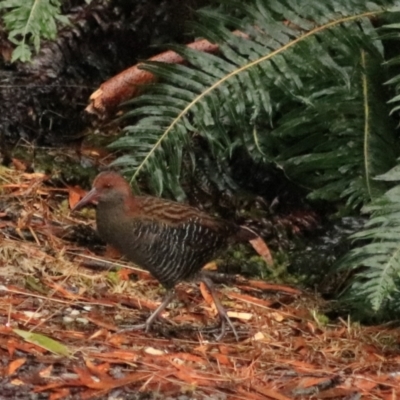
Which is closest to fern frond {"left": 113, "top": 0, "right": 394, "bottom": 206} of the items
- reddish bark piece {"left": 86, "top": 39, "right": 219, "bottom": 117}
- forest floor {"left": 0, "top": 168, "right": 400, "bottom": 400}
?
reddish bark piece {"left": 86, "top": 39, "right": 219, "bottom": 117}

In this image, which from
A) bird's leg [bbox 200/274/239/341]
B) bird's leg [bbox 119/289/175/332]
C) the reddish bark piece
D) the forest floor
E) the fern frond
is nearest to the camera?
the forest floor

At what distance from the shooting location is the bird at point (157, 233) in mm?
4082

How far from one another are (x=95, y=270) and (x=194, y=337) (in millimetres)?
Answer: 743

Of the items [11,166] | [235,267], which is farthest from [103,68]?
[235,267]

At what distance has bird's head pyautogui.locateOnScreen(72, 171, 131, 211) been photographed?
4125 mm

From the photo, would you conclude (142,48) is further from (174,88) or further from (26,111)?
(174,88)

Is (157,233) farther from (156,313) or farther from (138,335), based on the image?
(138,335)

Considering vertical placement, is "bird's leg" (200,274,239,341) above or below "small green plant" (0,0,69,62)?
below

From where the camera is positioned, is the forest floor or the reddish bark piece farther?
the reddish bark piece

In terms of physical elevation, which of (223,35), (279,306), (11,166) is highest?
(223,35)

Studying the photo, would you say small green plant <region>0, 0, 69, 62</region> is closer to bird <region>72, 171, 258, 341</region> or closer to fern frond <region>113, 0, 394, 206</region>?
fern frond <region>113, 0, 394, 206</region>

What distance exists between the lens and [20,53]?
4355mm

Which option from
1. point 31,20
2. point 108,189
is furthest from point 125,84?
point 108,189

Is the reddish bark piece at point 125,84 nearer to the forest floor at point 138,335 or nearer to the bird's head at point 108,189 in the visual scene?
the forest floor at point 138,335
